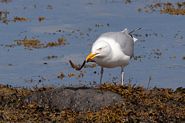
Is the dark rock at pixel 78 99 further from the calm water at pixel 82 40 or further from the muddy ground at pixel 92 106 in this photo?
the calm water at pixel 82 40

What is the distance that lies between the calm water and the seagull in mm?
2101

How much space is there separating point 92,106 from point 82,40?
837 cm

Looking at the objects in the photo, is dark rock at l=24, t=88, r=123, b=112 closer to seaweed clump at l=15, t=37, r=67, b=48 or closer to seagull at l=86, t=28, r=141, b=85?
seagull at l=86, t=28, r=141, b=85

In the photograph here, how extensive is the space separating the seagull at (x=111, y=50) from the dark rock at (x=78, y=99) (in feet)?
1.75

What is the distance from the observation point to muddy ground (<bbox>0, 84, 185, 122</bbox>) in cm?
1082

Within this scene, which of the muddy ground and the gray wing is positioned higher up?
the gray wing

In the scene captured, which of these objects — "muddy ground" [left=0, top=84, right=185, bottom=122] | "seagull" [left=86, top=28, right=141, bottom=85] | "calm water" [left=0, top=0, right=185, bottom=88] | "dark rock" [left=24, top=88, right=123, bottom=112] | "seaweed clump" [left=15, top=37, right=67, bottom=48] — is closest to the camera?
"muddy ground" [left=0, top=84, right=185, bottom=122]

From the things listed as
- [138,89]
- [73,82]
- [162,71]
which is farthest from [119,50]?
[162,71]

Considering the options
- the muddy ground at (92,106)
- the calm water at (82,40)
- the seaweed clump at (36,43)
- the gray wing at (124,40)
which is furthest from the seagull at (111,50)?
the seaweed clump at (36,43)

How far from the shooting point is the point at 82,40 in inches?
765

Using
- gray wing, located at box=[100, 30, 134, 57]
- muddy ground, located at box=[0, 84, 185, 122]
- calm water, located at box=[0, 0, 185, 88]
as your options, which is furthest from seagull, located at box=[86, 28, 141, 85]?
calm water, located at box=[0, 0, 185, 88]

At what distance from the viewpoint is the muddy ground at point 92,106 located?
10.8 metres

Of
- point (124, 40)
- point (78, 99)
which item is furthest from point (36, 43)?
point (78, 99)

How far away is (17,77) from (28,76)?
9.7 inches
